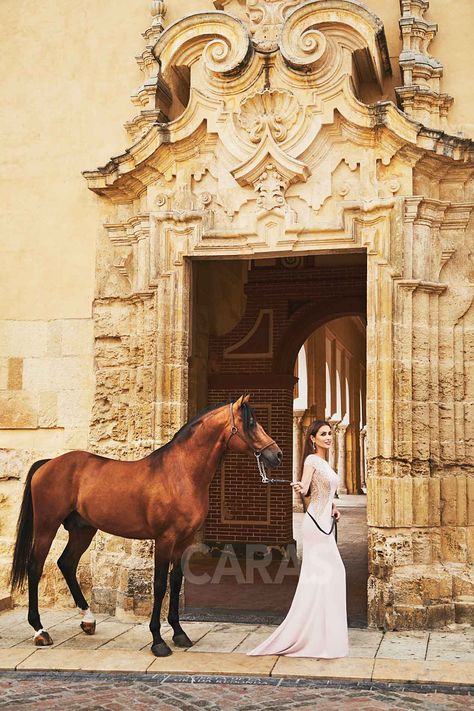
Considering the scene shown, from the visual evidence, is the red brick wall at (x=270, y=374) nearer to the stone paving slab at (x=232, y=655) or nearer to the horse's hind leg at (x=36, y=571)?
the stone paving slab at (x=232, y=655)

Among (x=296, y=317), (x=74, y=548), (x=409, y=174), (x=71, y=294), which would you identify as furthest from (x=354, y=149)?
(x=296, y=317)

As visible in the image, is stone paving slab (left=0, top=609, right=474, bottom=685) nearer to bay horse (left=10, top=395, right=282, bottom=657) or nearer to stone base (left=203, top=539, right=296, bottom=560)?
bay horse (left=10, top=395, right=282, bottom=657)

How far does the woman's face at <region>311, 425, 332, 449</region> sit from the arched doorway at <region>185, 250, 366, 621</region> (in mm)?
5188

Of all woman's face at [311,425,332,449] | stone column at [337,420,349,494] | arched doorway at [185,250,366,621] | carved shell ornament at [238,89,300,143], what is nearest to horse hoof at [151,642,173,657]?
woman's face at [311,425,332,449]

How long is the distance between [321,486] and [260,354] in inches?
238

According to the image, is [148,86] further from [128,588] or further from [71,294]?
[128,588]

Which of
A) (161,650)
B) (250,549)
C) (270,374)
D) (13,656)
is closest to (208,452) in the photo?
(161,650)

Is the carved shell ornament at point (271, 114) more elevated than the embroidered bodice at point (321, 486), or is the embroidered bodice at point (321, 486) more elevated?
the carved shell ornament at point (271, 114)

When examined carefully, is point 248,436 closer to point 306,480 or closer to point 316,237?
point 306,480

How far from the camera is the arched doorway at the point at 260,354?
11.7 meters

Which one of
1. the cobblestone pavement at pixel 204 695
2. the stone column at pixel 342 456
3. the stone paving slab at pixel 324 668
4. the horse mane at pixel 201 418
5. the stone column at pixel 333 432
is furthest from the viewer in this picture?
the stone column at pixel 342 456

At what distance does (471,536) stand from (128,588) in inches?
114

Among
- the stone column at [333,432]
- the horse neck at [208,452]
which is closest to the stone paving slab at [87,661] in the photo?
the horse neck at [208,452]

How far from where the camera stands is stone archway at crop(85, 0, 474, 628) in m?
6.90
